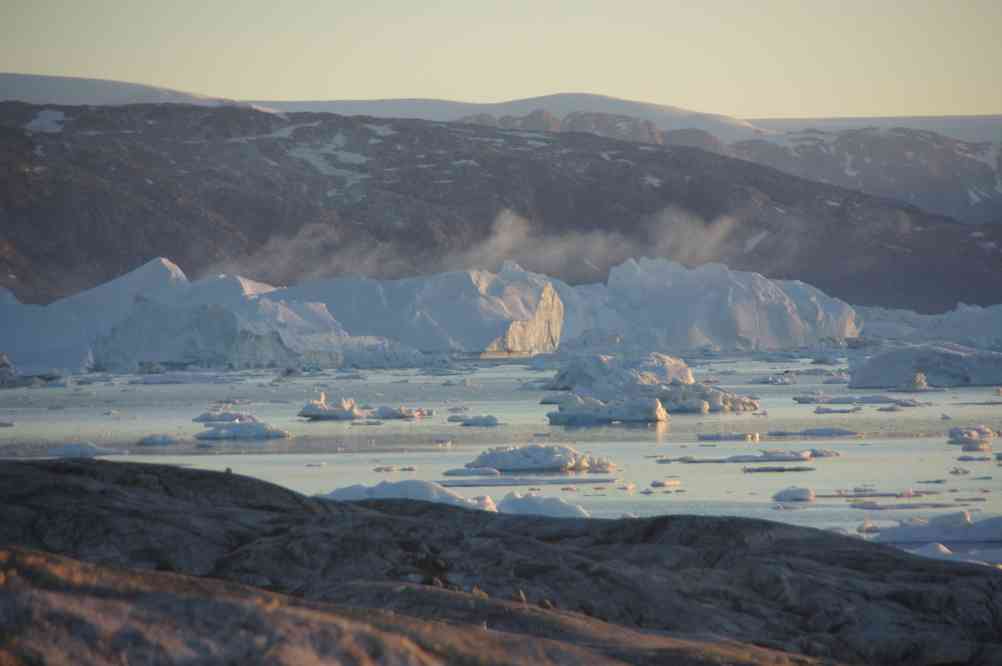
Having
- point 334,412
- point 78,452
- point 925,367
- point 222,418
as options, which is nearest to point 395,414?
point 334,412

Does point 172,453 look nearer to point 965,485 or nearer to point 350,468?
point 350,468

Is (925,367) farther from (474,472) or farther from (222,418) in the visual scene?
(474,472)

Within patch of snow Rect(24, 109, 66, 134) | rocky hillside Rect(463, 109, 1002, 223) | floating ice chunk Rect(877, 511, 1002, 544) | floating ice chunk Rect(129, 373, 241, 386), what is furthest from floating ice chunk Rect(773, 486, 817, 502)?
rocky hillside Rect(463, 109, 1002, 223)

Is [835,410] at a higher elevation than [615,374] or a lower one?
lower

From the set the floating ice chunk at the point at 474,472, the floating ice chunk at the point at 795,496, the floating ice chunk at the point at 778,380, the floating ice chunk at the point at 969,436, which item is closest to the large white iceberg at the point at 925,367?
the floating ice chunk at the point at 778,380

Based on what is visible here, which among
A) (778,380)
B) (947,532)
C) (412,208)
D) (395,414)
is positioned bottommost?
(778,380)

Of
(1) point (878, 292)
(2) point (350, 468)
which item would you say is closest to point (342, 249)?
(1) point (878, 292)

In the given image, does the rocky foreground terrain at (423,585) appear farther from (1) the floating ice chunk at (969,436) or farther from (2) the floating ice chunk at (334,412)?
(2) the floating ice chunk at (334,412)
